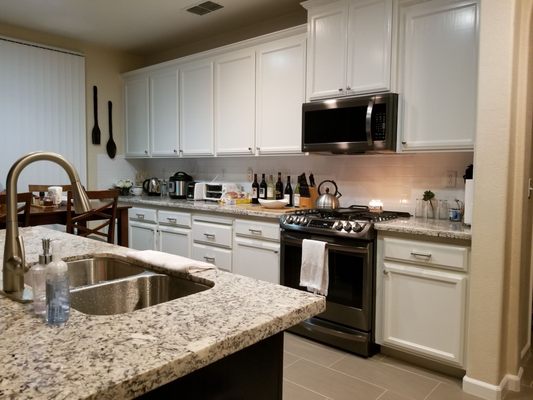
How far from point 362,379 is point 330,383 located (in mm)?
201

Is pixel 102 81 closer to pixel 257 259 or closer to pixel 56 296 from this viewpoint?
pixel 257 259

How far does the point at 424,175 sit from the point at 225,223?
5.41ft

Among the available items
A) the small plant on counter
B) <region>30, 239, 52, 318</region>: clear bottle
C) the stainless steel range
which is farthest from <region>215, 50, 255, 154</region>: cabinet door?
<region>30, 239, 52, 318</region>: clear bottle

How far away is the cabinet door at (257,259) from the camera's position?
130 inches

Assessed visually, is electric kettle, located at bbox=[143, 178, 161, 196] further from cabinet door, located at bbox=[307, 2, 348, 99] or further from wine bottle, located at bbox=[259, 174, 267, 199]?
cabinet door, located at bbox=[307, 2, 348, 99]

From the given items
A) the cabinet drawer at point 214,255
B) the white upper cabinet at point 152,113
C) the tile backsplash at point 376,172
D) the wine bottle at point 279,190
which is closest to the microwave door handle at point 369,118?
the tile backsplash at point 376,172

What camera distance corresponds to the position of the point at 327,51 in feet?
10.6

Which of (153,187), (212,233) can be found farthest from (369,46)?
(153,187)

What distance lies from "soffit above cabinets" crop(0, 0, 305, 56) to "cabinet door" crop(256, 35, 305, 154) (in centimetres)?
51

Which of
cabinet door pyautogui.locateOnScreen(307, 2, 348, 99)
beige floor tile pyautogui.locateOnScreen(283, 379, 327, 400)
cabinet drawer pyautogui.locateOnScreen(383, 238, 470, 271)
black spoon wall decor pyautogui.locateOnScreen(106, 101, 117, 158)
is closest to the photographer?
beige floor tile pyautogui.locateOnScreen(283, 379, 327, 400)

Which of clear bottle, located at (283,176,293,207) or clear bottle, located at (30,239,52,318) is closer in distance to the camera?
clear bottle, located at (30,239,52,318)

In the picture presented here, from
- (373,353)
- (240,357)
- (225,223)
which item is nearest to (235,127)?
(225,223)

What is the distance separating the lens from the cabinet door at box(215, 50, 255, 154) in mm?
3881

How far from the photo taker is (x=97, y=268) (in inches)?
66.9
